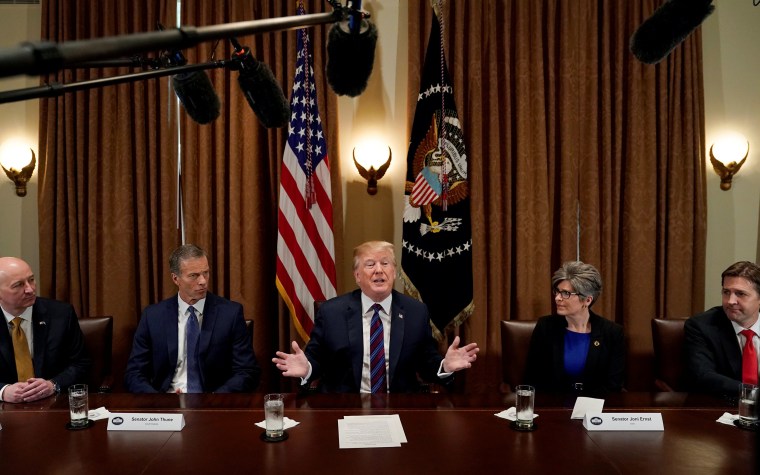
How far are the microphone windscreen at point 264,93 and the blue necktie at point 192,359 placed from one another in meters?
1.87

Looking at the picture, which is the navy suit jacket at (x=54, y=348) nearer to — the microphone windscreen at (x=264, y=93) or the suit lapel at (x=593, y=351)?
the microphone windscreen at (x=264, y=93)

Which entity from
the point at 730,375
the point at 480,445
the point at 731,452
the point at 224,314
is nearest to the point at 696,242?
the point at 730,375

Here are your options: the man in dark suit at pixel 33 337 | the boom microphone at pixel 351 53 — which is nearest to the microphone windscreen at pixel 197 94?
the boom microphone at pixel 351 53

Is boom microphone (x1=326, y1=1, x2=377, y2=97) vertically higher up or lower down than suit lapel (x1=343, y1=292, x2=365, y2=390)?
higher up

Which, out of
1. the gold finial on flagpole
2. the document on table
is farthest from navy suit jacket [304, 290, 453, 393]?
the gold finial on flagpole

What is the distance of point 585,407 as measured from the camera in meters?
2.16

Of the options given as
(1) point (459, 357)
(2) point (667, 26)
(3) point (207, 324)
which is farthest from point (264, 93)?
(3) point (207, 324)

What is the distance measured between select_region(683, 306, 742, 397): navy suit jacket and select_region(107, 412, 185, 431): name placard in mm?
2484

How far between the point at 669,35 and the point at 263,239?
10.1 ft

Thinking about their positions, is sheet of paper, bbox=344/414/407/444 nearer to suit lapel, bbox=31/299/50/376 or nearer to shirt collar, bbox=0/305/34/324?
suit lapel, bbox=31/299/50/376

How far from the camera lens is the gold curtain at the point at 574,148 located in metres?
3.96

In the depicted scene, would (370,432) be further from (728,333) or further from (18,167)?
(18,167)

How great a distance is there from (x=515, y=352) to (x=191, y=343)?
6.12 feet

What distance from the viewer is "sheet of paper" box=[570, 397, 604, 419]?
83.4 inches
